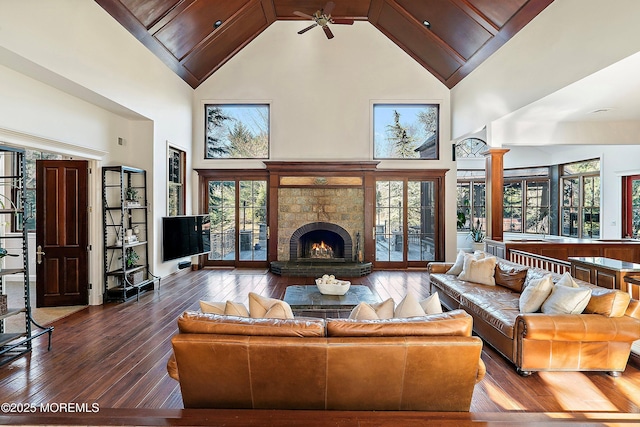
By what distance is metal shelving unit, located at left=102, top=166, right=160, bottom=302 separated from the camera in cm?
545

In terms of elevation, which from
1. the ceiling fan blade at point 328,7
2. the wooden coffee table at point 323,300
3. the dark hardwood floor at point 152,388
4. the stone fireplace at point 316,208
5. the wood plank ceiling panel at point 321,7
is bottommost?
the dark hardwood floor at point 152,388

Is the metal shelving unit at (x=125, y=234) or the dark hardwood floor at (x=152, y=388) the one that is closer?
the dark hardwood floor at (x=152, y=388)

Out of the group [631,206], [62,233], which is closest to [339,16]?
[62,233]

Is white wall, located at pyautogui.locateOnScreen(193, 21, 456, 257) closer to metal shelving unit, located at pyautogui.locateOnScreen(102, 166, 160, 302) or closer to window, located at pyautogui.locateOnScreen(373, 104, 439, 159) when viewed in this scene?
window, located at pyautogui.locateOnScreen(373, 104, 439, 159)

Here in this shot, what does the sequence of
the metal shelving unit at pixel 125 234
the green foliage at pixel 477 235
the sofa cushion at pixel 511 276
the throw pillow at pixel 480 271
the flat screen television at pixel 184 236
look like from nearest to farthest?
the sofa cushion at pixel 511 276 → the throw pillow at pixel 480 271 → the metal shelving unit at pixel 125 234 → the flat screen television at pixel 184 236 → the green foliage at pixel 477 235

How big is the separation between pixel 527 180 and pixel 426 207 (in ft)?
11.7

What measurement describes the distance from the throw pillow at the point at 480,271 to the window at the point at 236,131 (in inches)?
210

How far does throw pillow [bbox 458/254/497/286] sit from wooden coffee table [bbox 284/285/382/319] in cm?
138

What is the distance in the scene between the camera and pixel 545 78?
16.0 feet

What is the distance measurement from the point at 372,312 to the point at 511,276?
291cm

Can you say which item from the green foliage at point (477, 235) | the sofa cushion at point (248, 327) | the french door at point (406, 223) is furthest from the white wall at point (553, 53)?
the sofa cushion at point (248, 327)

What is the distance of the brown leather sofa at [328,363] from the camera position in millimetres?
2025

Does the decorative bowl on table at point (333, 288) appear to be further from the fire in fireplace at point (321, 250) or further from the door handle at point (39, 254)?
the door handle at point (39, 254)

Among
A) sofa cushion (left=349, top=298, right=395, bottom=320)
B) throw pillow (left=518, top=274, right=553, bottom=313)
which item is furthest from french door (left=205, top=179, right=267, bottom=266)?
sofa cushion (left=349, top=298, right=395, bottom=320)
